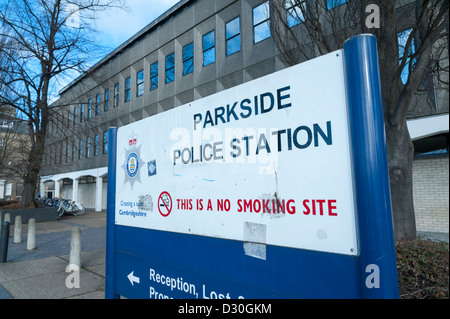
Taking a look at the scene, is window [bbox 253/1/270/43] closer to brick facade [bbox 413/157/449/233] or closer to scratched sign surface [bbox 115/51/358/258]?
brick facade [bbox 413/157/449/233]

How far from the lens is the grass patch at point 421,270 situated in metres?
2.69

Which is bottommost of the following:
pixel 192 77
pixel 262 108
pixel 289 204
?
pixel 289 204

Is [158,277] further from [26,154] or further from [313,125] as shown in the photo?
[26,154]

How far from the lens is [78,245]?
652cm

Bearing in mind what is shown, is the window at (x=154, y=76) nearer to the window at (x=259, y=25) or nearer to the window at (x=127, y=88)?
the window at (x=127, y=88)

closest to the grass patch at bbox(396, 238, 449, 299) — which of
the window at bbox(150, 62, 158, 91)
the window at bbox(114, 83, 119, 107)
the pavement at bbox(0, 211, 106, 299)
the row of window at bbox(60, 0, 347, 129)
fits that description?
the pavement at bbox(0, 211, 106, 299)

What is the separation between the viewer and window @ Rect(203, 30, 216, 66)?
17138 mm

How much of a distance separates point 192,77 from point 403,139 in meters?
15.1

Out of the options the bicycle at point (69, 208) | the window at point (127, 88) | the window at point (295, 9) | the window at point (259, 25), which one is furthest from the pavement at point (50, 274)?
the window at point (127, 88)

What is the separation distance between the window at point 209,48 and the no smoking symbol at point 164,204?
15.3 meters

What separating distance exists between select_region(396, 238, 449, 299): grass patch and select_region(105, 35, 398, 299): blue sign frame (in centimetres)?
149

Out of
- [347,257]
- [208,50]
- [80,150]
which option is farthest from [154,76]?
[347,257]

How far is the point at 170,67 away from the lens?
20.1 meters
